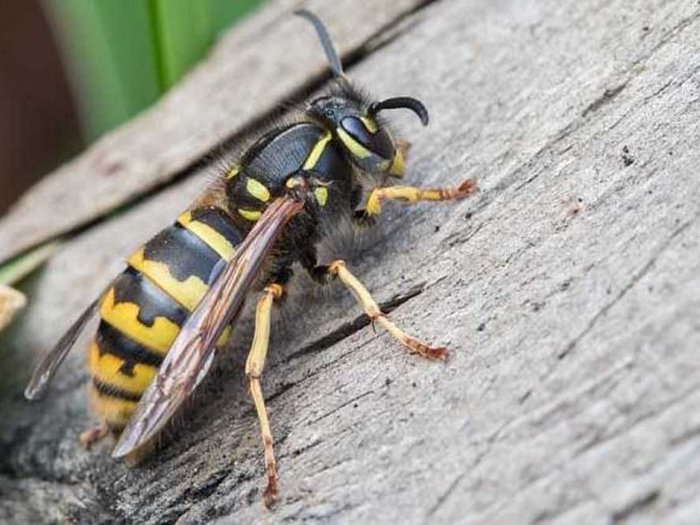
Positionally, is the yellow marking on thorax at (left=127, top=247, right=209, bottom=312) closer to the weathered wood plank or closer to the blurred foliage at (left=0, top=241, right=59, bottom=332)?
the blurred foliage at (left=0, top=241, right=59, bottom=332)

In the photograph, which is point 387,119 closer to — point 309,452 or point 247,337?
point 247,337

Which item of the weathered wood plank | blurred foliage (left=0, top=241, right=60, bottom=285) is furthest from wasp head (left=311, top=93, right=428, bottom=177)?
blurred foliage (left=0, top=241, right=60, bottom=285)

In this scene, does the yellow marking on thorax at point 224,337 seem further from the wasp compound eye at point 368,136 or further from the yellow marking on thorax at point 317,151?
the wasp compound eye at point 368,136

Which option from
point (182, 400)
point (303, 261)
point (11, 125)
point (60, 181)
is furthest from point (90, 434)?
point (11, 125)

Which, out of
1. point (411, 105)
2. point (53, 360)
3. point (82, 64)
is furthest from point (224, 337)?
point (82, 64)

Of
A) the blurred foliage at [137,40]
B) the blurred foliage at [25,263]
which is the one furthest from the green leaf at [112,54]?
the blurred foliage at [25,263]

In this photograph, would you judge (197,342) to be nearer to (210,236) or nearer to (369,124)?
(210,236)
